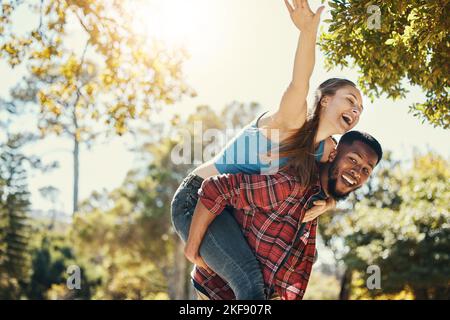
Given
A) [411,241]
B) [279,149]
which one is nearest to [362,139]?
[279,149]

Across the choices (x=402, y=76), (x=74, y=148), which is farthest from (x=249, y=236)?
(x=74, y=148)

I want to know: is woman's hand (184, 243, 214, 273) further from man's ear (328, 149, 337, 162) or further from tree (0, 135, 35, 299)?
tree (0, 135, 35, 299)

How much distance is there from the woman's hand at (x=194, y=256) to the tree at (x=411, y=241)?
50.9 ft

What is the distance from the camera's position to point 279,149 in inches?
127

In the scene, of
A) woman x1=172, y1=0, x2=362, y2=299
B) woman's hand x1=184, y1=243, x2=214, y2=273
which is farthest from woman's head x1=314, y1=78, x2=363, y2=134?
woman's hand x1=184, y1=243, x2=214, y2=273

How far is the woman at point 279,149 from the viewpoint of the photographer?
3.03m

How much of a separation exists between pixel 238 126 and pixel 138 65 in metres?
19.7

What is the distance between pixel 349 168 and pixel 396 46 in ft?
8.18

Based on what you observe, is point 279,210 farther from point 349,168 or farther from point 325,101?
point 325,101

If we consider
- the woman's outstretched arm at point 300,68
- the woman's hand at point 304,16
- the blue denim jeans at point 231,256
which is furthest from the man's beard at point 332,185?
the woman's hand at point 304,16

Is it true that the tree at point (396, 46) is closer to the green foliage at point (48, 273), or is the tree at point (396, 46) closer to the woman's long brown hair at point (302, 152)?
the woman's long brown hair at point (302, 152)
